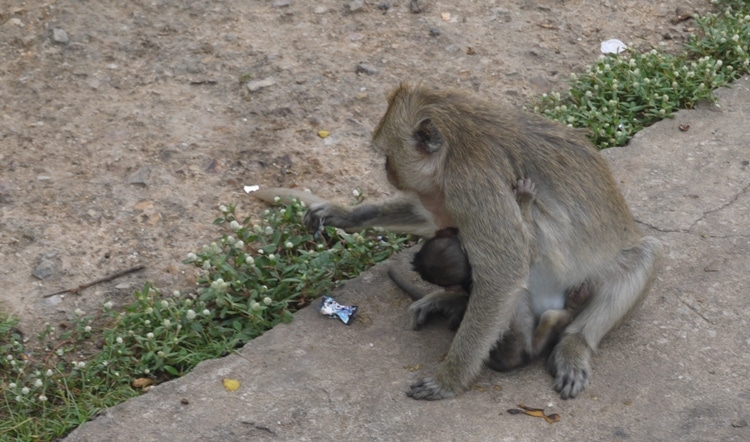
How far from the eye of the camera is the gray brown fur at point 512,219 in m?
4.46

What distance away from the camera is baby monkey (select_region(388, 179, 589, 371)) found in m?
4.59

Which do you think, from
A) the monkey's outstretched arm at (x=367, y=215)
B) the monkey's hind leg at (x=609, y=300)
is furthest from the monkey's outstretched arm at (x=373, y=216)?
the monkey's hind leg at (x=609, y=300)

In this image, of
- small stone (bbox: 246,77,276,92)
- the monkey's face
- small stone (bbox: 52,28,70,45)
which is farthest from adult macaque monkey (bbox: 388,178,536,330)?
small stone (bbox: 52,28,70,45)

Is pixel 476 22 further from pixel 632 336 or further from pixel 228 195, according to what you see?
pixel 632 336

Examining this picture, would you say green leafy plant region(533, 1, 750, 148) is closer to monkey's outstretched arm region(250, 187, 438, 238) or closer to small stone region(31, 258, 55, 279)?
monkey's outstretched arm region(250, 187, 438, 238)

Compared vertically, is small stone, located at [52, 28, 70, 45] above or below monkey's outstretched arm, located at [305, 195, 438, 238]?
below

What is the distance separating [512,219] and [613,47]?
10.9ft

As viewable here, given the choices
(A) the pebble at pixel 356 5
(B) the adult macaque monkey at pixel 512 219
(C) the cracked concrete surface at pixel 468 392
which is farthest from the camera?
(A) the pebble at pixel 356 5

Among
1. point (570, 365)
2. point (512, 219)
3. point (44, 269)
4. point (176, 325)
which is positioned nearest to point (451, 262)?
point (512, 219)

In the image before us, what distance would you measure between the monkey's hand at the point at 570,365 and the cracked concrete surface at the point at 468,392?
5 centimetres

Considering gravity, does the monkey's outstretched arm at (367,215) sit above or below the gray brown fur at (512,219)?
below

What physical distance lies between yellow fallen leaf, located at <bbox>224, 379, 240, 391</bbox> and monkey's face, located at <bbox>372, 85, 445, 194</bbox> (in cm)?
116

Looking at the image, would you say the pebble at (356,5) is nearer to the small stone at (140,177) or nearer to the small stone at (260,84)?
the small stone at (260,84)

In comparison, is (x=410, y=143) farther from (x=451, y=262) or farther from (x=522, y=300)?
(x=522, y=300)
